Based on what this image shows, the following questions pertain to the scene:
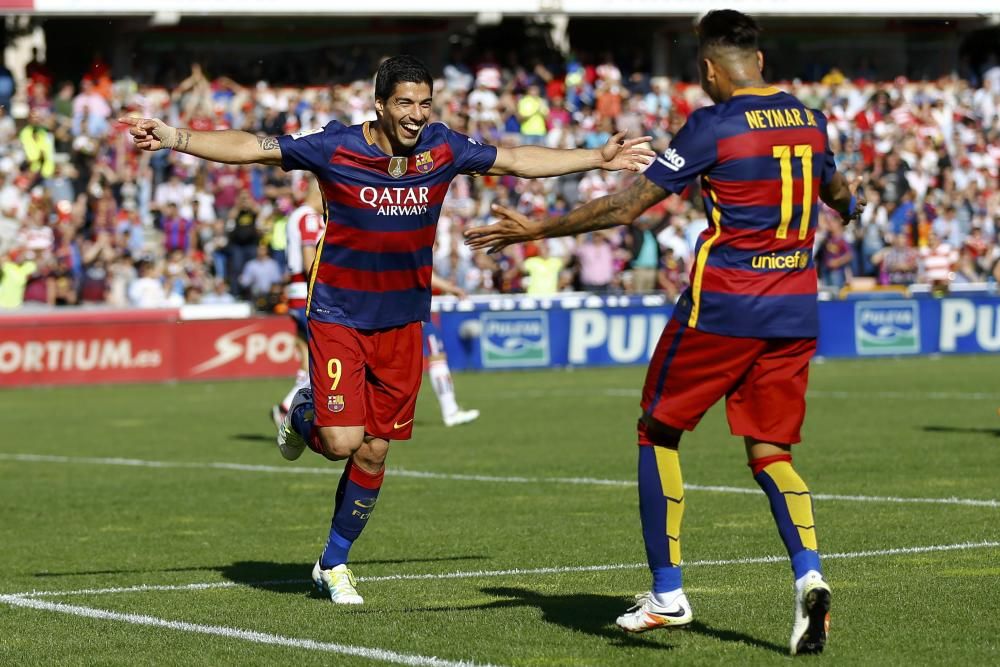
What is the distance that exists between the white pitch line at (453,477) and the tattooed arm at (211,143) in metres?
5.03

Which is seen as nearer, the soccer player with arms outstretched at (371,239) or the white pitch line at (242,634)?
the white pitch line at (242,634)

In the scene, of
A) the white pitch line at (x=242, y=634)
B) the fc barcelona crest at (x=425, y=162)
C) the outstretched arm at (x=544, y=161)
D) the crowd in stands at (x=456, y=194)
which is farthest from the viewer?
the crowd in stands at (x=456, y=194)

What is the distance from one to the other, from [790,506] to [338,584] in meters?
2.35

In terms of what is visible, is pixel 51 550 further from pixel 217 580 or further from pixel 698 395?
pixel 698 395

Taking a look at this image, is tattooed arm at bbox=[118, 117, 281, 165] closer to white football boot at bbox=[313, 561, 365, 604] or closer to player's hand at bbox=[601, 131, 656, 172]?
player's hand at bbox=[601, 131, 656, 172]

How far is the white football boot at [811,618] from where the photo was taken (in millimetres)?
6418

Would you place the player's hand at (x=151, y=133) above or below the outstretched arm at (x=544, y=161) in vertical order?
above

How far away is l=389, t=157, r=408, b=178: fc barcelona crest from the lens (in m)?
8.16

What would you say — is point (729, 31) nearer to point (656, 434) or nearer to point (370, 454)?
point (656, 434)

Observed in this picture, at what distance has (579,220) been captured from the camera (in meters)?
6.93

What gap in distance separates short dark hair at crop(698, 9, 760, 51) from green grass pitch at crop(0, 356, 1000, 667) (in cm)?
222

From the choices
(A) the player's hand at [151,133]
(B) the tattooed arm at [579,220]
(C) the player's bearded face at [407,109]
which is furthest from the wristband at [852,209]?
(A) the player's hand at [151,133]

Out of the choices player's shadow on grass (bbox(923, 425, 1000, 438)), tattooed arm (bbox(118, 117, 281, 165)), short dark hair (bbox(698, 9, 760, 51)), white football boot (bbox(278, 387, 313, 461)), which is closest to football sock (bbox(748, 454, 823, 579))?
short dark hair (bbox(698, 9, 760, 51))

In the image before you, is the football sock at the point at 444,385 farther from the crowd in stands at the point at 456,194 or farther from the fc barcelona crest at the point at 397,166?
the fc barcelona crest at the point at 397,166
